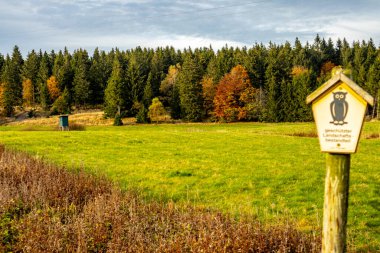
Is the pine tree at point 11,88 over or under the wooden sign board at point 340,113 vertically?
over

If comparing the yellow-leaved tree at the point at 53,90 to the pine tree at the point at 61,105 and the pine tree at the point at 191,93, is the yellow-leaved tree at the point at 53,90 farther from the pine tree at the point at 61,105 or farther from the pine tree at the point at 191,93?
the pine tree at the point at 191,93

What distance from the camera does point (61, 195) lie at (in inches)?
408

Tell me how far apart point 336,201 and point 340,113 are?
1060 mm

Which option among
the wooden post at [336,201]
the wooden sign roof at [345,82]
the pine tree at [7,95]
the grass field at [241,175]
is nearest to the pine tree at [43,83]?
the pine tree at [7,95]

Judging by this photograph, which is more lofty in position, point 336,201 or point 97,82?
point 97,82

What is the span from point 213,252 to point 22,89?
11831cm

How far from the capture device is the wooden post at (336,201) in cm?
444

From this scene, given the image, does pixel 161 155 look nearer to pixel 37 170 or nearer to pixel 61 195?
pixel 37 170

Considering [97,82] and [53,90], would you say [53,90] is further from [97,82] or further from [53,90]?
[97,82]

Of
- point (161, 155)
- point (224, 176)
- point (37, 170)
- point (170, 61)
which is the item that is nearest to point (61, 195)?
point (37, 170)

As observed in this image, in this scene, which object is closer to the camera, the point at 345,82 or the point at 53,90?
the point at 345,82

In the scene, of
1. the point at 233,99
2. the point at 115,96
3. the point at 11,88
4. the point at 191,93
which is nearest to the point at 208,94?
the point at 191,93

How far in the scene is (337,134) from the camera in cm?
437

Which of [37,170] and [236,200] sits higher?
[37,170]
